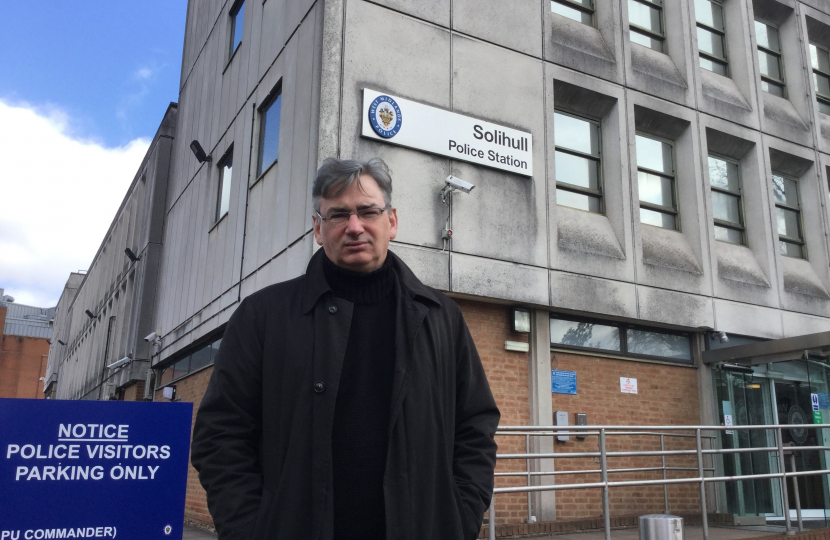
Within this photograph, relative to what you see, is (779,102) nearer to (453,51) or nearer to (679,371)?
(679,371)

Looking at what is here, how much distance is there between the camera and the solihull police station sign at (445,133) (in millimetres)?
8070

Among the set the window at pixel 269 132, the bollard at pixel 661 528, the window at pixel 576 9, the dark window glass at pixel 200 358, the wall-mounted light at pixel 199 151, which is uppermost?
the window at pixel 576 9

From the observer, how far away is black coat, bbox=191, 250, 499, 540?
192 cm

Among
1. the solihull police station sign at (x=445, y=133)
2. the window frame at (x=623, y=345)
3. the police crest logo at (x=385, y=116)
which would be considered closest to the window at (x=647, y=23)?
the solihull police station sign at (x=445, y=133)

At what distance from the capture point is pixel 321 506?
189 centimetres

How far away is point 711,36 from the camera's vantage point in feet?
40.5

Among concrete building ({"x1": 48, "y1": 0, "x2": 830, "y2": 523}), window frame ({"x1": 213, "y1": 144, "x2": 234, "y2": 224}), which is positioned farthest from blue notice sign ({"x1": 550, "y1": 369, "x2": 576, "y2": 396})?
window frame ({"x1": 213, "y1": 144, "x2": 234, "y2": 224})

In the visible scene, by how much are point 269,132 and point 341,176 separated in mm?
8332

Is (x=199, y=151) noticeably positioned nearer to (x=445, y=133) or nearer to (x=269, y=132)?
(x=269, y=132)

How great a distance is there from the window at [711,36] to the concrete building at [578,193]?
44mm

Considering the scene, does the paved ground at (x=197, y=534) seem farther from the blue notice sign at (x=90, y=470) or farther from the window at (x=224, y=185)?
the blue notice sign at (x=90, y=470)

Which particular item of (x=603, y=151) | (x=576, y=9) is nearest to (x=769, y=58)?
(x=576, y=9)

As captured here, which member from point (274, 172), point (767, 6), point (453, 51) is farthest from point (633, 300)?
point (767, 6)

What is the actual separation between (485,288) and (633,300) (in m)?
2.51
